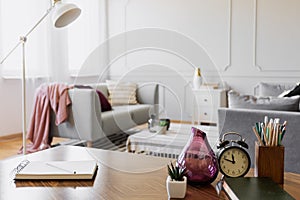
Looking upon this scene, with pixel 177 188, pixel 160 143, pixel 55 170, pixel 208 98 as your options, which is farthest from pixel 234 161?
pixel 208 98

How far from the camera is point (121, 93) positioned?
4566mm

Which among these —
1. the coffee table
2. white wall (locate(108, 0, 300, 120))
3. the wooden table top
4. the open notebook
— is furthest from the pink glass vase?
white wall (locate(108, 0, 300, 120))

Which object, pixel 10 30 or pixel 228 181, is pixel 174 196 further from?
pixel 10 30

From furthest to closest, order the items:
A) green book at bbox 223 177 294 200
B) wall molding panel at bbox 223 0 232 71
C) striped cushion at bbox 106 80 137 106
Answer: wall molding panel at bbox 223 0 232 71 → striped cushion at bbox 106 80 137 106 → green book at bbox 223 177 294 200

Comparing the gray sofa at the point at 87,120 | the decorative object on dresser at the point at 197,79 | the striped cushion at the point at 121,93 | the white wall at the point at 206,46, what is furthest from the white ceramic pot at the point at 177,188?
the decorative object on dresser at the point at 197,79

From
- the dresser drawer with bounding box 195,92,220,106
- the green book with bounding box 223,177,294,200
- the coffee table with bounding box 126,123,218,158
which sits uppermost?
the dresser drawer with bounding box 195,92,220,106

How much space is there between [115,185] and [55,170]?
0.23m

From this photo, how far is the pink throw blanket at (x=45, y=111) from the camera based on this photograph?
3387mm

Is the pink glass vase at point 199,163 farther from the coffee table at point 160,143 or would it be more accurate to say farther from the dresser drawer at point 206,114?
the dresser drawer at point 206,114

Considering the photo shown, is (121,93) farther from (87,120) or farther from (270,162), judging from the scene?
(270,162)

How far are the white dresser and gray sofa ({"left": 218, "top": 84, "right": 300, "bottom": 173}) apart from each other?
269 centimetres


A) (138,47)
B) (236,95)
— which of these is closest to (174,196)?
(236,95)

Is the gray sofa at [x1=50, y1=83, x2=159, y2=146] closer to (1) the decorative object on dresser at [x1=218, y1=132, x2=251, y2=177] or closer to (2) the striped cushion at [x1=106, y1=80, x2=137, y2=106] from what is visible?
(2) the striped cushion at [x1=106, y1=80, x2=137, y2=106]

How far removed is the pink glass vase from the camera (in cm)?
107
